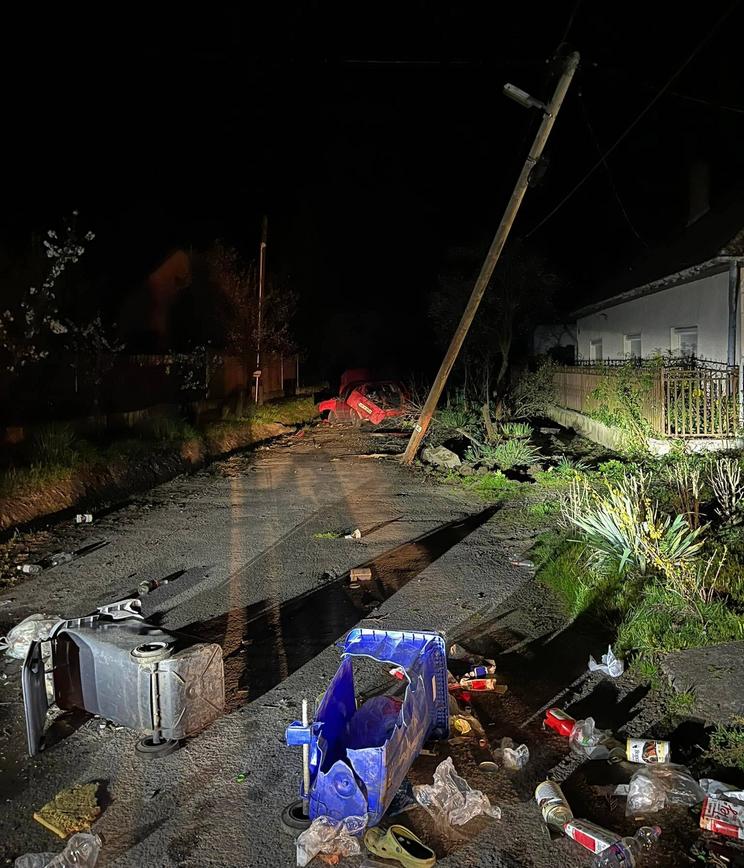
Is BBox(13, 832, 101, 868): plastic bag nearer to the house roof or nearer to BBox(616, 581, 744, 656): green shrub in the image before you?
BBox(616, 581, 744, 656): green shrub

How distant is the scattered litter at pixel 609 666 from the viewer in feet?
15.9

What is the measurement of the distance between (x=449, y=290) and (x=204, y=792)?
19854mm

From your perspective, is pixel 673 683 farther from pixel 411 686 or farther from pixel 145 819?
pixel 145 819

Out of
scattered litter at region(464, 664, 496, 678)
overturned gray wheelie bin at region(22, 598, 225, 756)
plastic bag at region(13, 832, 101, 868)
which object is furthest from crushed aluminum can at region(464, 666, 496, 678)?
plastic bag at region(13, 832, 101, 868)

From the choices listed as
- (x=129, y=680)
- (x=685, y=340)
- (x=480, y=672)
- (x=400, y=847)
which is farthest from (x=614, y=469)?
(x=400, y=847)

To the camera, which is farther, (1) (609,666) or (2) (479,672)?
(1) (609,666)

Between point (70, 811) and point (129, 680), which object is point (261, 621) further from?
point (70, 811)

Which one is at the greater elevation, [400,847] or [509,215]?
[509,215]

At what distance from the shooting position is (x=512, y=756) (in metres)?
3.78

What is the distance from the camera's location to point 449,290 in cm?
2225

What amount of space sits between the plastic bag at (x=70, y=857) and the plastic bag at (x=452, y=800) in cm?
142

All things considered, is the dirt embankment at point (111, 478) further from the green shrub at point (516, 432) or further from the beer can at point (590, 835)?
the beer can at point (590, 835)

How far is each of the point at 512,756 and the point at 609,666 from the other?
1391 millimetres

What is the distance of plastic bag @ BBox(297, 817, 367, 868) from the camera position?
306 centimetres
